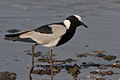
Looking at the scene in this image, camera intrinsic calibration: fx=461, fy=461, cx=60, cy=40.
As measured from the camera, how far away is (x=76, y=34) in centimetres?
1198

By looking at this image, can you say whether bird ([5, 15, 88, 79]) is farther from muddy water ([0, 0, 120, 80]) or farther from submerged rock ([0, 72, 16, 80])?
submerged rock ([0, 72, 16, 80])

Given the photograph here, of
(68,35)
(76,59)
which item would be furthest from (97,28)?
(68,35)

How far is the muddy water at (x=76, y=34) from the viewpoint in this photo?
939 centimetres

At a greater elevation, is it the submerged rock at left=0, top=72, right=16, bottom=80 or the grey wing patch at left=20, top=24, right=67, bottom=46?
the grey wing patch at left=20, top=24, right=67, bottom=46

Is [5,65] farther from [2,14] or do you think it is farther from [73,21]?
[2,14]

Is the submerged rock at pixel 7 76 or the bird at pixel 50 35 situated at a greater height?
the bird at pixel 50 35

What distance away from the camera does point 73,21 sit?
9344 mm

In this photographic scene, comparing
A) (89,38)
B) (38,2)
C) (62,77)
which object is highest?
(38,2)

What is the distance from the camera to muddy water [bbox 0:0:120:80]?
939 cm

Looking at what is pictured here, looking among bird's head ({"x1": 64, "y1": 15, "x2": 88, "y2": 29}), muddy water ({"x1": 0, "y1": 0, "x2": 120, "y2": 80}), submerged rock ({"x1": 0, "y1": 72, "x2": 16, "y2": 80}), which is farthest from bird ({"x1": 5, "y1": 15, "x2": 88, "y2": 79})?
submerged rock ({"x1": 0, "y1": 72, "x2": 16, "y2": 80})

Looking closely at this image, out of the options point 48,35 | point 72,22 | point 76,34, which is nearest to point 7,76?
point 48,35

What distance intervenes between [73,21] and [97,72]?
3.75ft

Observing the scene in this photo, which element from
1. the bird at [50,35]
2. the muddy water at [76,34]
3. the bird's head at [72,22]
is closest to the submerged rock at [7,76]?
the muddy water at [76,34]

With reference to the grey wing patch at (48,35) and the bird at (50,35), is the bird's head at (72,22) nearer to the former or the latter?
the bird at (50,35)
